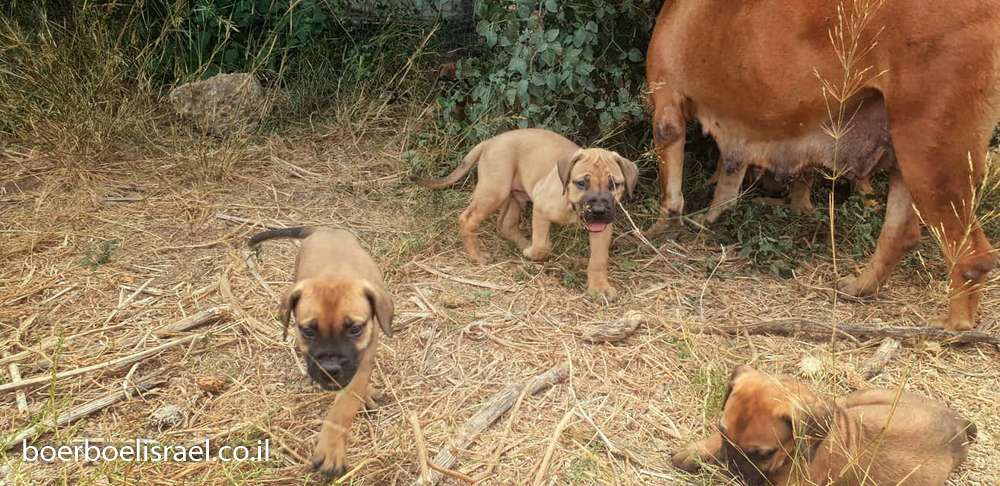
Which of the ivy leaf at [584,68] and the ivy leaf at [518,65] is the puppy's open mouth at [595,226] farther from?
the ivy leaf at [518,65]

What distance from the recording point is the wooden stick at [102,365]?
134 inches

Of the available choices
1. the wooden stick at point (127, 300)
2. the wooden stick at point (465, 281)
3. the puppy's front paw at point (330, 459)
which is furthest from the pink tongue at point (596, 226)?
the wooden stick at point (127, 300)

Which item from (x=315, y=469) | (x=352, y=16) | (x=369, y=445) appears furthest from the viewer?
(x=352, y=16)

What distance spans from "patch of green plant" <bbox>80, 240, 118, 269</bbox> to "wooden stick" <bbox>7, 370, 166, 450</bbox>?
1.31 meters

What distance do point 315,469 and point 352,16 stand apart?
5.33 meters

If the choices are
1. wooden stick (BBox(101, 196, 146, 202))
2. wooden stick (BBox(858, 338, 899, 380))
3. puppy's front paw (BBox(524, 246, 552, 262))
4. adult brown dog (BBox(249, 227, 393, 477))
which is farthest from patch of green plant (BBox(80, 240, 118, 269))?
wooden stick (BBox(858, 338, 899, 380))

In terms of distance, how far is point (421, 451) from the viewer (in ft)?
9.64

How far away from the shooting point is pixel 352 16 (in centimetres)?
724

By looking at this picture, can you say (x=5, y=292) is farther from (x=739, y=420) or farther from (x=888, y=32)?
(x=888, y=32)

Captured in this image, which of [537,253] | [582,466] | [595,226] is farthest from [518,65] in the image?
[582,466]

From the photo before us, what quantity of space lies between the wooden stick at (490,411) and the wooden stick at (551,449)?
25 cm

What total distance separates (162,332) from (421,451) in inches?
67.5

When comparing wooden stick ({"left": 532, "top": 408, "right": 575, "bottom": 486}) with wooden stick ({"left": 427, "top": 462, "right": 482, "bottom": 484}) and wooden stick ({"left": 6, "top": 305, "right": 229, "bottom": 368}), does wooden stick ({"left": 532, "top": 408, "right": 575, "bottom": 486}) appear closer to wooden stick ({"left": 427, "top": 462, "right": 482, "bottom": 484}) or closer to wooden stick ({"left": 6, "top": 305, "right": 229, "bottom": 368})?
wooden stick ({"left": 427, "top": 462, "right": 482, "bottom": 484})

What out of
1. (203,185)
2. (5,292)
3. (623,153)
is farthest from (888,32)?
(5,292)
